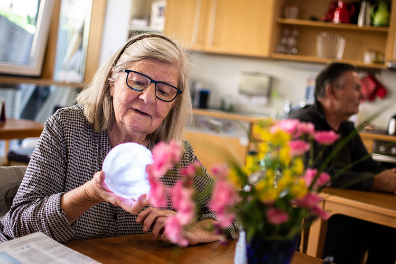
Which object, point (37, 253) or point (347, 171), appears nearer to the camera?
point (37, 253)

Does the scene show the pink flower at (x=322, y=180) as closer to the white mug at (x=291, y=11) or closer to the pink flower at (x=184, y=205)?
the pink flower at (x=184, y=205)

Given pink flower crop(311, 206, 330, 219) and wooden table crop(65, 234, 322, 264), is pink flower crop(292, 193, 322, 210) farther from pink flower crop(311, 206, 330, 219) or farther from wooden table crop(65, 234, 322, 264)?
wooden table crop(65, 234, 322, 264)

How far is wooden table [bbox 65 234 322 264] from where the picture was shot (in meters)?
0.97

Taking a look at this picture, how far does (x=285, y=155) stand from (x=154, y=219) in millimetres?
605

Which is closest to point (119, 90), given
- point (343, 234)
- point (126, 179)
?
point (126, 179)

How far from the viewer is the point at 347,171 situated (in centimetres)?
213

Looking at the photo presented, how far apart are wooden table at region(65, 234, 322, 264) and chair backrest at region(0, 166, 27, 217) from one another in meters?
0.32

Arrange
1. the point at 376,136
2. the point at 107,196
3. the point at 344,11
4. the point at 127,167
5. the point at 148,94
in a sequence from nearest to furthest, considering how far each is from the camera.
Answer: the point at 127,167 < the point at 107,196 < the point at 148,94 < the point at 376,136 < the point at 344,11

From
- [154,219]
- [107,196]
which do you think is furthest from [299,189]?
[154,219]

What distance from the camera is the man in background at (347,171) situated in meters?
2.02

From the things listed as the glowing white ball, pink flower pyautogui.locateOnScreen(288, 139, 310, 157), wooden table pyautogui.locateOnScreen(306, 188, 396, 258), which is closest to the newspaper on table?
the glowing white ball

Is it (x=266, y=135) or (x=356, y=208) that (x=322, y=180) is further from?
(x=356, y=208)

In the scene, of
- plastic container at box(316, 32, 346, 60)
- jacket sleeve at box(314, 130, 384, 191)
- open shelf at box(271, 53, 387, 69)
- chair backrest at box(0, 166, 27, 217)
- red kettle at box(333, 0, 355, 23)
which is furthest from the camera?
plastic container at box(316, 32, 346, 60)

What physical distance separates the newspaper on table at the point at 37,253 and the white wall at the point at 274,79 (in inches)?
141
